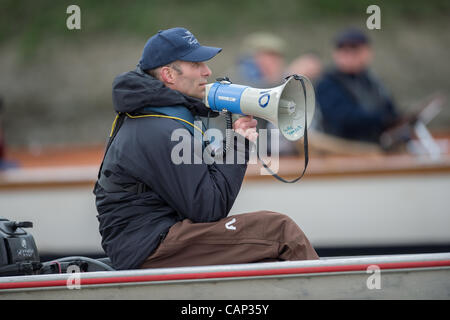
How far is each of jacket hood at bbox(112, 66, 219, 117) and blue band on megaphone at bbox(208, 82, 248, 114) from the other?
16 centimetres

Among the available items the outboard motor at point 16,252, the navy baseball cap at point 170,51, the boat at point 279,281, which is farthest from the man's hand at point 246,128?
the outboard motor at point 16,252

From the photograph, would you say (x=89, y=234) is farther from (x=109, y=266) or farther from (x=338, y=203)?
(x=109, y=266)

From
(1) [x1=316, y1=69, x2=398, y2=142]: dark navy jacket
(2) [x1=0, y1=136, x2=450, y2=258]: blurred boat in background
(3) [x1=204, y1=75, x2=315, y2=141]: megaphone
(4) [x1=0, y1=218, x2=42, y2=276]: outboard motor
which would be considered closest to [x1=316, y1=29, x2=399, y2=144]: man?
(1) [x1=316, y1=69, x2=398, y2=142]: dark navy jacket

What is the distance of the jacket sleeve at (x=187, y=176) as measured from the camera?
341 centimetres

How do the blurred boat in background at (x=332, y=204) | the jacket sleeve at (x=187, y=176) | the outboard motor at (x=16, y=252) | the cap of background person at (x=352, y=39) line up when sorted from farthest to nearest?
the cap of background person at (x=352, y=39) < the blurred boat in background at (x=332, y=204) < the outboard motor at (x=16, y=252) < the jacket sleeve at (x=187, y=176)

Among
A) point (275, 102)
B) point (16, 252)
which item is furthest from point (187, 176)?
point (16, 252)

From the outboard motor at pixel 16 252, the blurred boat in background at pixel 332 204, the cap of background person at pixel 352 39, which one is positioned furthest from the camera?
the cap of background person at pixel 352 39

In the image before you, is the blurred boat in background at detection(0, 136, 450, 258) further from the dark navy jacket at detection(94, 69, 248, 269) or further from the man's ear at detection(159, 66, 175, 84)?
the dark navy jacket at detection(94, 69, 248, 269)

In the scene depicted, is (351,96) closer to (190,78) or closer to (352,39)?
(352,39)

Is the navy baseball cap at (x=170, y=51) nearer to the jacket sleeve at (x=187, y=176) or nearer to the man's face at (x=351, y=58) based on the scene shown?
the jacket sleeve at (x=187, y=176)

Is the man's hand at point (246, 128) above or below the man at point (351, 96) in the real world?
below

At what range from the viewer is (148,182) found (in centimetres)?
350

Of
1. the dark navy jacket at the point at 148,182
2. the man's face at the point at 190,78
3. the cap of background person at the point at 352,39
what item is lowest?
the dark navy jacket at the point at 148,182

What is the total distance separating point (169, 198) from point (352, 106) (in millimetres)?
4314
